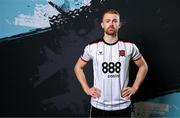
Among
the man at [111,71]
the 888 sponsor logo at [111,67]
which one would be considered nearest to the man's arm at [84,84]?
the man at [111,71]

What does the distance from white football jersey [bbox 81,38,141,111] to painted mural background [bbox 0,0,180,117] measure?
0.41 meters

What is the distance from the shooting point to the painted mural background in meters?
2.38

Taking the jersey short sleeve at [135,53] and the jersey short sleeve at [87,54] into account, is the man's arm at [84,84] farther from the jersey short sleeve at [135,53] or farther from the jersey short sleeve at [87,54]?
the jersey short sleeve at [135,53]

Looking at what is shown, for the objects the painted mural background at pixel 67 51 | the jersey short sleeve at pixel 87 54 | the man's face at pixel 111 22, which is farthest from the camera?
the painted mural background at pixel 67 51

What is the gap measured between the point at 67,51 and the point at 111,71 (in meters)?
0.60

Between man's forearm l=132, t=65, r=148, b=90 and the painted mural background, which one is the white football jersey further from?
the painted mural background

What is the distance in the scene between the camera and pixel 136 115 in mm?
2473

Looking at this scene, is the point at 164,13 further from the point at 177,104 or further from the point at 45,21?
the point at 45,21

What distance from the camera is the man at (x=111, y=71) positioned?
77.9 inches

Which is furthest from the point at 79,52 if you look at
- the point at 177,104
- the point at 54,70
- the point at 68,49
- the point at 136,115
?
the point at 177,104

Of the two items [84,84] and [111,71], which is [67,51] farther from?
[111,71]

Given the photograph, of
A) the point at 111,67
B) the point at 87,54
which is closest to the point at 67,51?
the point at 87,54

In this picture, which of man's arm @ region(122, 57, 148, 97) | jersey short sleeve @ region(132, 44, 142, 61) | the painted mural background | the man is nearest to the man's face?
the man

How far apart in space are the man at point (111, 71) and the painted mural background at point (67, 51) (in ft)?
1.31
